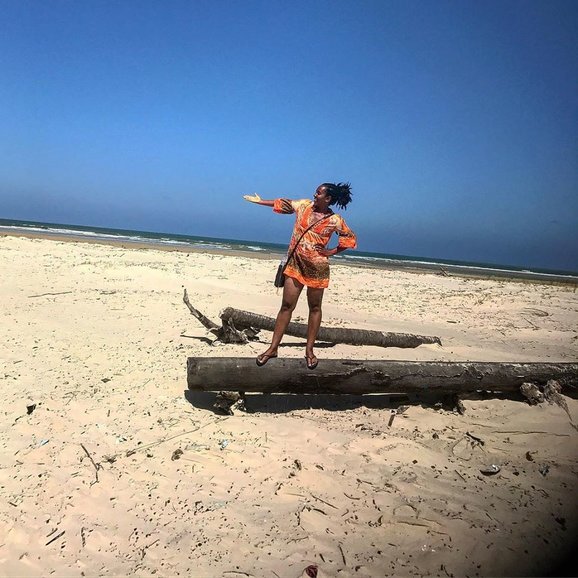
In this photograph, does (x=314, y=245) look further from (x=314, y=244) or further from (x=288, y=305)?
(x=288, y=305)

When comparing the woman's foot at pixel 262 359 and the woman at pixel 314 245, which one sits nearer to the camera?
the woman's foot at pixel 262 359

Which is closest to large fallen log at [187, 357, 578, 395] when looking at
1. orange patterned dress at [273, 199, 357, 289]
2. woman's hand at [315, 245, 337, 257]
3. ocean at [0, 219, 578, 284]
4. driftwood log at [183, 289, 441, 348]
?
orange patterned dress at [273, 199, 357, 289]

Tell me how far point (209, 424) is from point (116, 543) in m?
1.61

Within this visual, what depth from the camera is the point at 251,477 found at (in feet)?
11.8

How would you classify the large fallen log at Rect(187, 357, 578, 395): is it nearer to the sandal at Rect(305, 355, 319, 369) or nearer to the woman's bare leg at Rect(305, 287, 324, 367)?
the sandal at Rect(305, 355, 319, 369)

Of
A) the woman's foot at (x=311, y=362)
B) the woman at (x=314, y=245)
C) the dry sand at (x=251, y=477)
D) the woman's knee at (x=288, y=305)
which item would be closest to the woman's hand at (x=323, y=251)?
the woman at (x=314, y=245)

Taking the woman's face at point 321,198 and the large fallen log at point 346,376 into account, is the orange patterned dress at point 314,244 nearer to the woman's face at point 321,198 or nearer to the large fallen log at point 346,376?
the woman's face at point 321,198

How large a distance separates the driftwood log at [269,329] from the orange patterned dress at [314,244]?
98.7 inches

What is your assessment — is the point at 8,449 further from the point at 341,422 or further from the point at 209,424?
the point at 341,422

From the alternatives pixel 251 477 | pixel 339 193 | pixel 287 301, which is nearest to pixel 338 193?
pixel 339 193

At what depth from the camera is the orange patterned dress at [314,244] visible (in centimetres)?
489

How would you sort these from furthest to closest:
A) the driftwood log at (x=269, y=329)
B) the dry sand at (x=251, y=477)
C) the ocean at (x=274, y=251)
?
the ocean at (x=274, y=251) → the driftwood log at (x=269, y=329) → the dry sand at (x=251, y=477)

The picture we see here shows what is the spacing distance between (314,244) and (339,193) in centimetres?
67

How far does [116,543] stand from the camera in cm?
288
